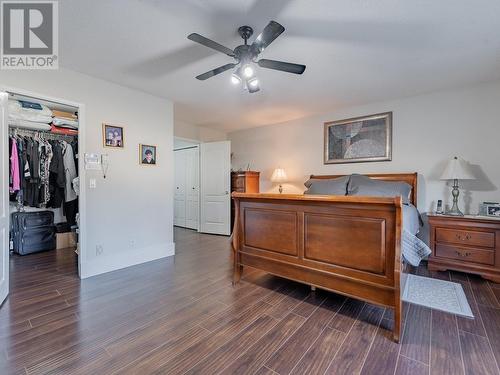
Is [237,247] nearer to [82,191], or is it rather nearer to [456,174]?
[82,191]

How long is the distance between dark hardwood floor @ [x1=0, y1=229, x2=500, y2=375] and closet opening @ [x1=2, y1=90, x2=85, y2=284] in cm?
113

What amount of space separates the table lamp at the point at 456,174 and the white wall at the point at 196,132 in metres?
4.48

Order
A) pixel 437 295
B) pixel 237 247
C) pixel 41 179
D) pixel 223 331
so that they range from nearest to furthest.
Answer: pixel 223 331, pixel 437 295, pixel 237 247, pixel 41 179

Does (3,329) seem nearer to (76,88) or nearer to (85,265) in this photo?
(85,265)

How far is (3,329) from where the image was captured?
183 cm

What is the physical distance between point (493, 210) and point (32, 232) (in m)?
6.55

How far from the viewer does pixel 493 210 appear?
117 inches

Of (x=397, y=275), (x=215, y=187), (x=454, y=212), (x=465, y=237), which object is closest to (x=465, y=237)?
Result: (x=465, y=237)

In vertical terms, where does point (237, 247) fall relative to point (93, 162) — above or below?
below

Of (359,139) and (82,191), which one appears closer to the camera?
(82,191)

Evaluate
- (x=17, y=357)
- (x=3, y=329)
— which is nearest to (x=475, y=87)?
(x=17, y=357)

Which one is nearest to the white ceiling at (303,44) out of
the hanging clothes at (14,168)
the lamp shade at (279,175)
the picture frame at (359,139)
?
the picture frame at (359,139)

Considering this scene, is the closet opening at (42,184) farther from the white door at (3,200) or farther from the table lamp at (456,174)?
the table lamp at (456,174)

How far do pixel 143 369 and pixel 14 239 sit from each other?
12.8ft
